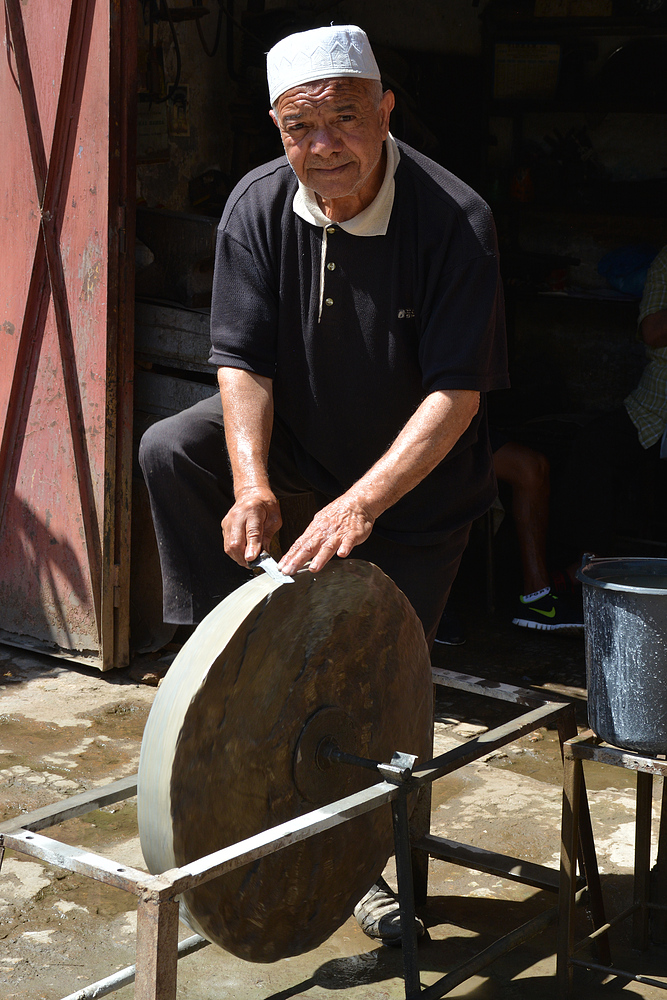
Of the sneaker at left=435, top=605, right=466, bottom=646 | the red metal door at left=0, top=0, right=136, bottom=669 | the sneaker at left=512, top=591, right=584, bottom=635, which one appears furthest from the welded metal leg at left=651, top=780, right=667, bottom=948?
the red metal door at left=0, top=0, right=136, bottom=669

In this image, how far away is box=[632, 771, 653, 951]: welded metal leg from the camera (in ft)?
8.55

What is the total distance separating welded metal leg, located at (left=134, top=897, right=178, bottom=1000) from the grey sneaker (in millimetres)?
1009

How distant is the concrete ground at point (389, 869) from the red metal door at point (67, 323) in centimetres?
37

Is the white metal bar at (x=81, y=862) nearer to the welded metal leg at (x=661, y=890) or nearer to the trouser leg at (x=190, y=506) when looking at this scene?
the trouser leg at (x=190, y=506)

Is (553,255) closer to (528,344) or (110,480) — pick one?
(528,344)

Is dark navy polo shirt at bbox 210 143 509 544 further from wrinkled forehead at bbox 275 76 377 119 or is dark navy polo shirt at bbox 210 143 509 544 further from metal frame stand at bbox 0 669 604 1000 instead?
metal frame stand at bbox 0 669 604 1000

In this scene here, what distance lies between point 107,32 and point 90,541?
76.3 inches

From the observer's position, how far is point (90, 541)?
4484mm

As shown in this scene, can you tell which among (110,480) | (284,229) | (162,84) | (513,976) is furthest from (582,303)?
(513,976)

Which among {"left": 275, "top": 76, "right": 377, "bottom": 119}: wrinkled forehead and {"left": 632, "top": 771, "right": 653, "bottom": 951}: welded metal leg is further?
{"left": 632, "top": 771, "right": 653, "bottom": 951}: welded metal leg

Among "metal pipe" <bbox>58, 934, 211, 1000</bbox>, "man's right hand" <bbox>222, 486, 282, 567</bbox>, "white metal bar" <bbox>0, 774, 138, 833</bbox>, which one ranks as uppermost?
"man's right hand" <bbox>222, 486, 282, 567</bbox>

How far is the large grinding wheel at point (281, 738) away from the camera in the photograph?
2.00 meters

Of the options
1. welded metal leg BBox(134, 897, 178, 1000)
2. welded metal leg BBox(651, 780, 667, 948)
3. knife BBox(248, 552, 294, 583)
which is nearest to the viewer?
welded metal leg BBox(134, 897, 178, 1000)

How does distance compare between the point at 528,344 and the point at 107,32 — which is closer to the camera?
the point at 107,32
